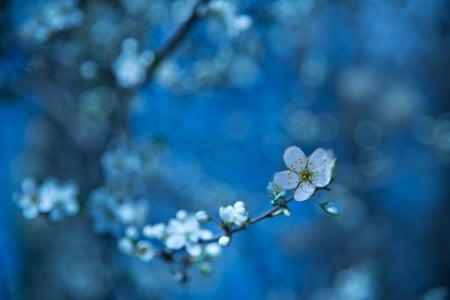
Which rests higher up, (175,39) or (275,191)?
(175,39)

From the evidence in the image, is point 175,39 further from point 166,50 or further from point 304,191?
point 304,191

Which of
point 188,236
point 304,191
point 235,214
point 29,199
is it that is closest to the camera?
point 304,191

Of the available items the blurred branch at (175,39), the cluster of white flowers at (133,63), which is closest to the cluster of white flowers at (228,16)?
the blurred branch at (175,39)

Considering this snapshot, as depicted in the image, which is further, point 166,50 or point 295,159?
point 166,50

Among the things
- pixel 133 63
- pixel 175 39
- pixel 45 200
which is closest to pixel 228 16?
pixel 175 39

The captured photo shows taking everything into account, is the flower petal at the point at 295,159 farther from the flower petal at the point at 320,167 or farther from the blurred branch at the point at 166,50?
the blurred branch at the point at 166,50

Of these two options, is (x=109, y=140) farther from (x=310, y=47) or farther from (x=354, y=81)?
(x=354, y=81)

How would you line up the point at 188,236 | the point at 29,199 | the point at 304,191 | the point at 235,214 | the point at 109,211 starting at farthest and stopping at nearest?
the point at 109,211 → the point at 29,199 → the point at 188,236 → the point at 235,214 → the point at 304,191
